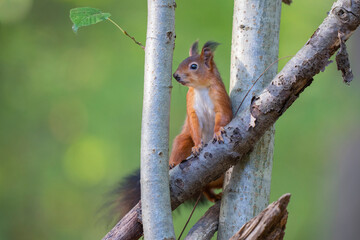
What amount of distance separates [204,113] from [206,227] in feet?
1.88

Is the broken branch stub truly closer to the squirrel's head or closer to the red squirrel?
the red squirrel

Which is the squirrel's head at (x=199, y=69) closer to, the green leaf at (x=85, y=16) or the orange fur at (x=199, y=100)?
the orange fur at (x=199, y=100)

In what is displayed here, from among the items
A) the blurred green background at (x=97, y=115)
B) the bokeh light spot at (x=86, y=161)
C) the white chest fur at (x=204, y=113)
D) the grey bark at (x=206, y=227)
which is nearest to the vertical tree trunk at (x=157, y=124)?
the grey bark at (x=206, y=227)

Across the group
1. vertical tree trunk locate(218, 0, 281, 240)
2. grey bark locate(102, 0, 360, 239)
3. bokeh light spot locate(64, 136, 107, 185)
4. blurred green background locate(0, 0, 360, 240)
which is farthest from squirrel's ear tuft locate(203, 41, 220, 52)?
bokeh light spot locate(64, 136, 107, 185)

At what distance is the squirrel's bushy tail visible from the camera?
6.50 ft

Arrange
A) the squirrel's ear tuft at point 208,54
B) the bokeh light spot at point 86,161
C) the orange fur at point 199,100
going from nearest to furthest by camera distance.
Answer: the orange fur at point 199,100, the squirrel's ear tuft at point 208,54, the bokeh light spot at point 86,161

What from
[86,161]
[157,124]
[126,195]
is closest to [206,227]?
[126,195]

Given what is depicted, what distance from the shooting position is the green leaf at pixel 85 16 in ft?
5.15

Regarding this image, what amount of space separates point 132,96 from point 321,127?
6.04 ft

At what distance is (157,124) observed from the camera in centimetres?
149

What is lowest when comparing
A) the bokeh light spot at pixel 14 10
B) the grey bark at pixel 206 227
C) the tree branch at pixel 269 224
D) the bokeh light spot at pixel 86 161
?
the tree branch at pixel 269 224

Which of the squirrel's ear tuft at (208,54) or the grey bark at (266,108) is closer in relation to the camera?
the grey bark at (266,108)

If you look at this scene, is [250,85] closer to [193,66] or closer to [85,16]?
[193,66]

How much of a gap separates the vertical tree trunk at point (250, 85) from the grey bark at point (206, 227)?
0.04 meters
